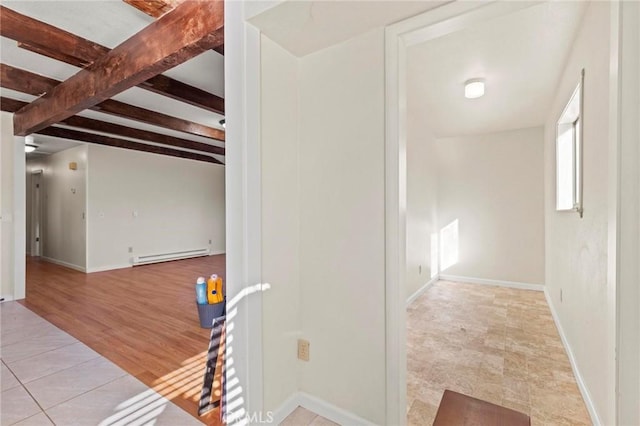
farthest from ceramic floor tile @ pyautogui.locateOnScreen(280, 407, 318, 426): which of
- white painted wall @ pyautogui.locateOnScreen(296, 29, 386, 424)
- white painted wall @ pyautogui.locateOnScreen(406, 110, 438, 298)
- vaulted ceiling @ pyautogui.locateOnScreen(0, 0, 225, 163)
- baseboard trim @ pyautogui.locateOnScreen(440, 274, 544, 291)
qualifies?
baseboard trim @ pyautogui.locateOnScreen(440, 274, 544, 291)

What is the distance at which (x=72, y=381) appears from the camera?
1938mm

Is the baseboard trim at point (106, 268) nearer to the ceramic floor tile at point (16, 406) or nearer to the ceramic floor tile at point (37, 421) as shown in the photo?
the ceramic floor tile at point (16, 406)

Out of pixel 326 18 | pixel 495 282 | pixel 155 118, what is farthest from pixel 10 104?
pixel 495 282

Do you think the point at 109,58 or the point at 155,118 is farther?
the point at 155,118

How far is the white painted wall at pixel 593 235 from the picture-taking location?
1.46m

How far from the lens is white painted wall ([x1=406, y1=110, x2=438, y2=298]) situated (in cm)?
372

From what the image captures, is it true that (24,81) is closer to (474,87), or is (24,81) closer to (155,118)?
(155,118)

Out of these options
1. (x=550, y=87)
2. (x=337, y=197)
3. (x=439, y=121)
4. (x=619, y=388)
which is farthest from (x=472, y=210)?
(x=619, y=388)

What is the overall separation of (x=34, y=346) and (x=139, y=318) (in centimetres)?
78

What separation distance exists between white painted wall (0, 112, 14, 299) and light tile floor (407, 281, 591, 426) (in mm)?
4788

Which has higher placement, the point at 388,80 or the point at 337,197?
the point at 388,80

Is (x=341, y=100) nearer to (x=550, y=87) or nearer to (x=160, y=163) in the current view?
(x=550, y=87)

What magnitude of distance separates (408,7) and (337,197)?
3.07 ft

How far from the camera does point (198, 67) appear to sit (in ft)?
9.00
